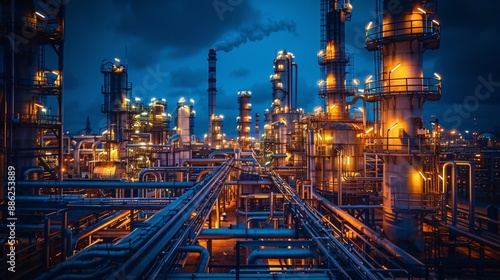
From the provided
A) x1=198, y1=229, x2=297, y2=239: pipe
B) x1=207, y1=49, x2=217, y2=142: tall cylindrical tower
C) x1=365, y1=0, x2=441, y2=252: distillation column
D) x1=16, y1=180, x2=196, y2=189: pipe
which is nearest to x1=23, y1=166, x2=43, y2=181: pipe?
x1=16, y1=180, x2=196, y2=189: pipe

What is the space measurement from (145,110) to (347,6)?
25.3 meters

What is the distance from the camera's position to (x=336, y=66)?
26.4m

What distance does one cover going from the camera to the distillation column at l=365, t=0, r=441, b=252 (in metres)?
12.3

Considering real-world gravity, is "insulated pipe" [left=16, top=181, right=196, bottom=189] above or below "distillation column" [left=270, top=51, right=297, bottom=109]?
below

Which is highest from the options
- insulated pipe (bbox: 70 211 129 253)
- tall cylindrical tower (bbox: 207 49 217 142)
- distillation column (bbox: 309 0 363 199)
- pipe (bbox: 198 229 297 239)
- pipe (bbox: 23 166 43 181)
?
tall cylindrical tower (bbox: 207 49 217 142)

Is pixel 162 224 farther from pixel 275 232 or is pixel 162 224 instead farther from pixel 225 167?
pixel 225 167

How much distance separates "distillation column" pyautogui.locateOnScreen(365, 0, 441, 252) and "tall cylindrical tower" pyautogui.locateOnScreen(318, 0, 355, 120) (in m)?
13.2

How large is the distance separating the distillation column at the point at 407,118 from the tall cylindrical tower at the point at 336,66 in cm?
1320

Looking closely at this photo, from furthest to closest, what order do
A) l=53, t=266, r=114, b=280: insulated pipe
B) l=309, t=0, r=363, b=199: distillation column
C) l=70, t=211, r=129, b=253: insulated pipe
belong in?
1. l=309, t=0, r=363, b=199: distillation column
2. l=70, t=211, r=129, b=253: insulated pipe
3. l=53, t=266, r=114, b=280: insulated pipe

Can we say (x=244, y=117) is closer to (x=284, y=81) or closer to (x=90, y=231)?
(x=284, y=81)

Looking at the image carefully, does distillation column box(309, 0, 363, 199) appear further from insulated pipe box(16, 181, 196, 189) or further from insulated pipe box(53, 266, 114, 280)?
insulated pipe box(53, 266, 114, 280)

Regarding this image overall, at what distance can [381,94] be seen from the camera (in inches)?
504

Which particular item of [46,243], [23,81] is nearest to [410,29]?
[46,243]

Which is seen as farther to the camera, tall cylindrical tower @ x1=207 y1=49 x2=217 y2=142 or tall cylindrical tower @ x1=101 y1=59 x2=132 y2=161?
tall cylindrical tower @ x1=207 y1=49 x2=217 y2=142
